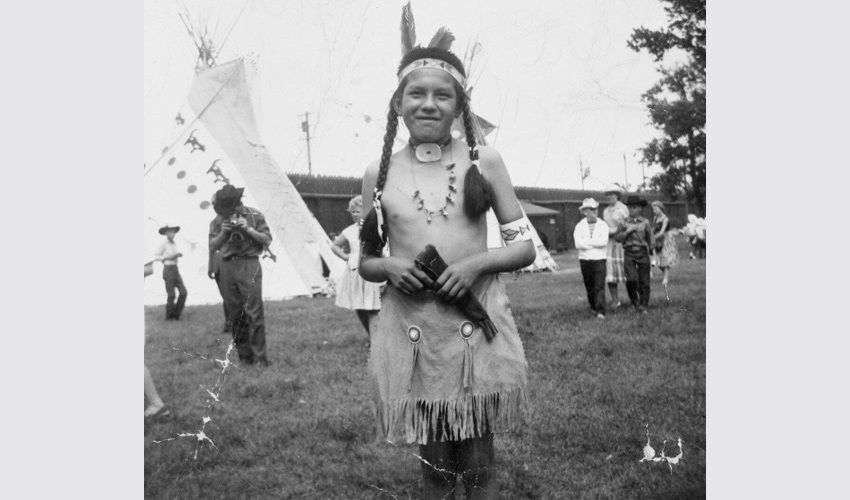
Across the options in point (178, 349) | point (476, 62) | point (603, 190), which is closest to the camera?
point (476, 62)

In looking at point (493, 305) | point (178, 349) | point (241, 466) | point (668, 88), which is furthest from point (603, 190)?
point (178, 349)

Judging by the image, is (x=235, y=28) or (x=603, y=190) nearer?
(x=235, y=28)

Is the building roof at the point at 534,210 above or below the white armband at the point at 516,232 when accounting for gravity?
above

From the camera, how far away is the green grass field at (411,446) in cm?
270

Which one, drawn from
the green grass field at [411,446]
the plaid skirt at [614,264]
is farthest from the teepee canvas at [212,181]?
the plaid skirt at [614,264]

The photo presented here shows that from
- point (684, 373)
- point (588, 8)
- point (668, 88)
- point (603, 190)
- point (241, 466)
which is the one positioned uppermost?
point (588, 8)

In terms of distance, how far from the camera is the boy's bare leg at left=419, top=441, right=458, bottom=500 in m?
2.11

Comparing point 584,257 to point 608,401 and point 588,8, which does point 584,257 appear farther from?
point 588,8

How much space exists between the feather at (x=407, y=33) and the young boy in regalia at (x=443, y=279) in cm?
22

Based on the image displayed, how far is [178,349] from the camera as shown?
3.68 m

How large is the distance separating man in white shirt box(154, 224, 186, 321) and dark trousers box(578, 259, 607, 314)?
124 inches

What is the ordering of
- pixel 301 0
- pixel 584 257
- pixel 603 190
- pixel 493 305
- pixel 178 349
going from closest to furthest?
pixel 493 305 → pixel 301 0 → pixel 603 190 → pixel 178 349 → pixel 584 257

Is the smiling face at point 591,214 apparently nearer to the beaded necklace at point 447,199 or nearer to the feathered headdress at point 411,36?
the feathered headdress at point 411,36

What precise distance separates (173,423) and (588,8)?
9.33 ft
